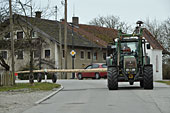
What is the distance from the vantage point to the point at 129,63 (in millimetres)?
22031

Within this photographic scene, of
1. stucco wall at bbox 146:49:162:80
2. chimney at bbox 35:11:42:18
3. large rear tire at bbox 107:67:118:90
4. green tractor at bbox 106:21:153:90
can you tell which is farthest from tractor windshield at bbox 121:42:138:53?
stucco wall at bbox 146:49:162:80

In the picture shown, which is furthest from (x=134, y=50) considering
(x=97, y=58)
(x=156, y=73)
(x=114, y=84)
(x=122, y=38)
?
(x=97, y=58)

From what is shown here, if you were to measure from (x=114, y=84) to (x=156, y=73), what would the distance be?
98.3 feet

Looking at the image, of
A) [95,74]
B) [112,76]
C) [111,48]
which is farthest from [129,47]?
[95,74]

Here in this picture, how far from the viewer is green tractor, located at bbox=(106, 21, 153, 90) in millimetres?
21406

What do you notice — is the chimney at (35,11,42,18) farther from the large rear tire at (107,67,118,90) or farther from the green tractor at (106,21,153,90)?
the large rear tire at (107,67,118,90)

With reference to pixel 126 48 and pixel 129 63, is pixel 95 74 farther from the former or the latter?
pixel 129 63

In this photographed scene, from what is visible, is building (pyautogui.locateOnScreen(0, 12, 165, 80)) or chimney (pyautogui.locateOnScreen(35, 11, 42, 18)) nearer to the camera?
chimney (pyautogui.locateOnScreen(35, 11, 42, 18))

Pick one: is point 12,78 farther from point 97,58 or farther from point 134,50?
point 97,58

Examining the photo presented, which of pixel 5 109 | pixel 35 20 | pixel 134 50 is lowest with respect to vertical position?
pixel 5 109

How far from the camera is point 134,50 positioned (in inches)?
915

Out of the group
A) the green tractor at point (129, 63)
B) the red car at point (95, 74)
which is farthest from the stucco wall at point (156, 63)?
the green tractor at point (129, 63)

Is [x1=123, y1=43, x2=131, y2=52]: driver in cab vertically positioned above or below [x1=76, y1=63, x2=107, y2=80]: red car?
above

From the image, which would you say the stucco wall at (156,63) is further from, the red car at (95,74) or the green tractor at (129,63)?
the green tractor at (129,63)
